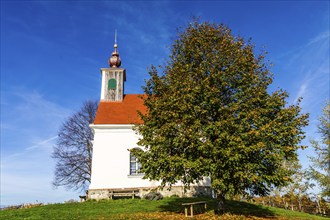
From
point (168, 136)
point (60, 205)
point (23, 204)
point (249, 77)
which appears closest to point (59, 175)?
point (23, 204)

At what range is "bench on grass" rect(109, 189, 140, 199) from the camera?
22.7m

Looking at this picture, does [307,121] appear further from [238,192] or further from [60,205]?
[60,205]

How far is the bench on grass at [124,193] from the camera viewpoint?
22747 millimetres

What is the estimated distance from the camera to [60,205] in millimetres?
19406

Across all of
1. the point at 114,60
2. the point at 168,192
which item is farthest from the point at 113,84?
the point at 168,192

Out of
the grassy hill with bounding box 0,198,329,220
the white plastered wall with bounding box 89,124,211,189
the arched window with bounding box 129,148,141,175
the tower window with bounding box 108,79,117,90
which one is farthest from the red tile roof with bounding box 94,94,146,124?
the grassy hill with bounding box 0,198,329,220

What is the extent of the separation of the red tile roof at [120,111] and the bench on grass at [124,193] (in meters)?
5.47

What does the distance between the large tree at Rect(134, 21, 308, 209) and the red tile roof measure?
8.50 m

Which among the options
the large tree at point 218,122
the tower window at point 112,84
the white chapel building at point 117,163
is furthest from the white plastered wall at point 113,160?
the large tree at point 218,122

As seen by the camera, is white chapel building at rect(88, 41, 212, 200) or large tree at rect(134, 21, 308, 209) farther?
white chapel building at rect(88, 41, 212, 200)

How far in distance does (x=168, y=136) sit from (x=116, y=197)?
34.9ft

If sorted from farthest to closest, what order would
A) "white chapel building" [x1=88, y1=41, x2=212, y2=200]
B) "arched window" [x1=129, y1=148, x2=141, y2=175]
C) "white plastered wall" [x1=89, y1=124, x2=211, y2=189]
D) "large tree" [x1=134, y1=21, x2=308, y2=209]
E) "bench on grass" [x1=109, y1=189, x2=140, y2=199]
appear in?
"arched window" [x1=129, y1=148, x2=141, y2=175]
"white plastered wall" [x1=89, y1=124, x2=211, y2=189]
"white chapel building" [x1=88, y1=41, x2=212, y2=200]
"bench on grass" [x1=109, y1=189, x2=140, y2=199]
"large tree" [x1=134, y1=21, x2=308, y2=209]

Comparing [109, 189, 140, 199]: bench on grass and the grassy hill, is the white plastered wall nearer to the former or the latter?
[109, 189, 140, 199]: bench on grass

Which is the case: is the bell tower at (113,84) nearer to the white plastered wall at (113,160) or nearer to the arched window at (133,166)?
the white plastered wall at (113,160)
